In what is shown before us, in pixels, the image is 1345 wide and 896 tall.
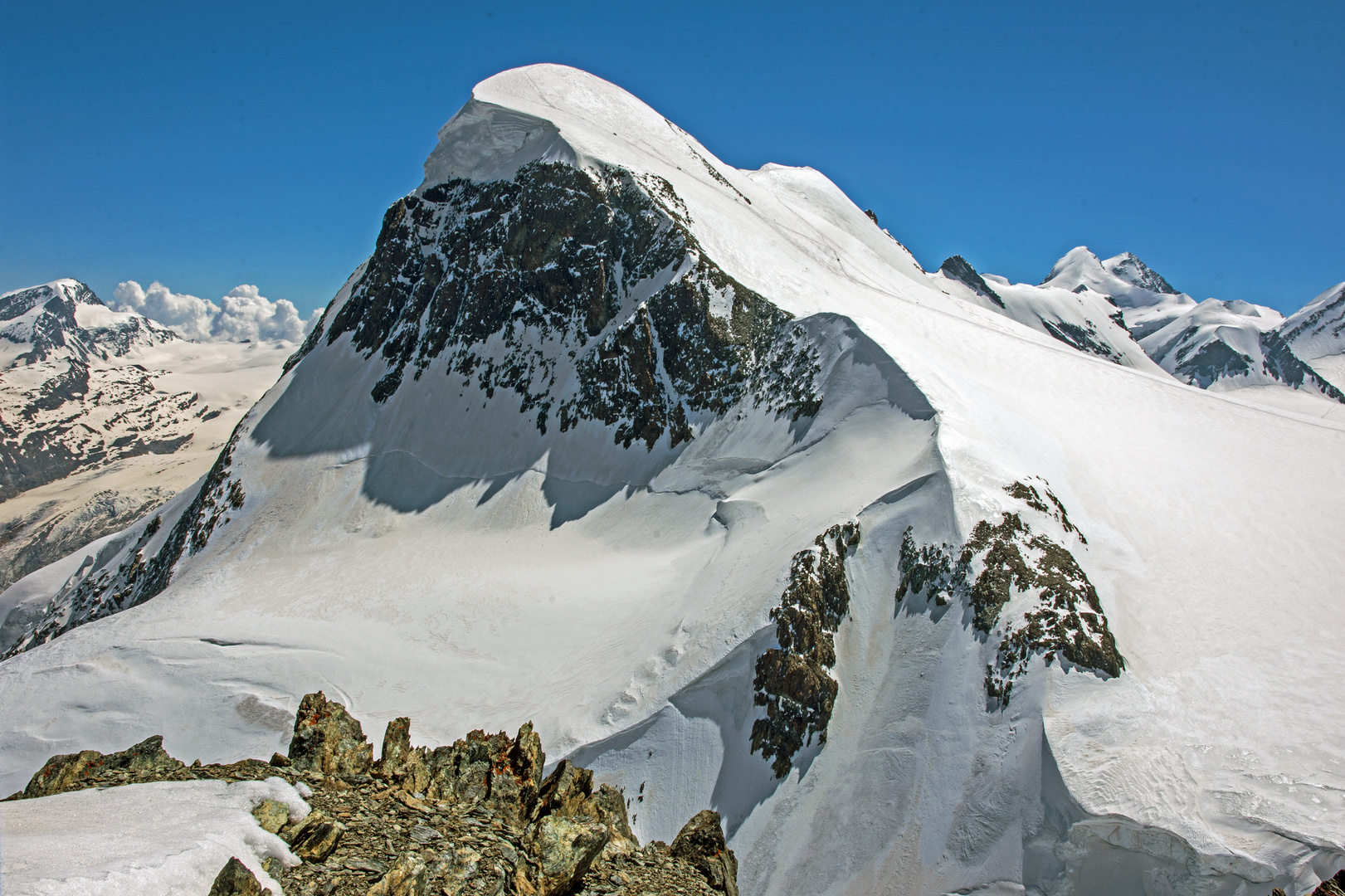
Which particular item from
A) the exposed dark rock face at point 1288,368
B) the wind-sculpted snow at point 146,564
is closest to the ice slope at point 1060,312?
the exposed dark rock face at point 1288,368

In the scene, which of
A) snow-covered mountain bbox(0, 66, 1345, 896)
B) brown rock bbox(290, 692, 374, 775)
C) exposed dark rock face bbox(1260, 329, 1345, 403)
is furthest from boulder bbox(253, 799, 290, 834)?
exposed dark rock face bbox(1260, 329, 1345, 403)

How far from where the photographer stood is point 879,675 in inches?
824

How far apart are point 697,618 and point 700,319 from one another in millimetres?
21357

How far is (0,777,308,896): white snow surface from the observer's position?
6.52m

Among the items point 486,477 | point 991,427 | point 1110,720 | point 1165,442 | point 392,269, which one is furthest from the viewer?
point 392,269

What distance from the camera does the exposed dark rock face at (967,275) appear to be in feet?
381

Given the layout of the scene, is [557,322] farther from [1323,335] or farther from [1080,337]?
[1323,335]

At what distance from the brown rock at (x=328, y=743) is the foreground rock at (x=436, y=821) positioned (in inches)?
0.8

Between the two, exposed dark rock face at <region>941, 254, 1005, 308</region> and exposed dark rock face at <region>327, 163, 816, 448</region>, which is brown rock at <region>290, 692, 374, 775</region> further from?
exposed dark rock face at <region>941, 254, 1005, 308</region>

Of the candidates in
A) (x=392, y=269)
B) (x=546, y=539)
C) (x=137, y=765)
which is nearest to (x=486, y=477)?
(x=546, y=539)

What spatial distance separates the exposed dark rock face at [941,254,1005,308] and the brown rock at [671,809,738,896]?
11818cm

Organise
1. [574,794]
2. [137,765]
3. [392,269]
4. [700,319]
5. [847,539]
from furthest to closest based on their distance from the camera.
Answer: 1. [392,269]
2. [700,319]
3. [847,539]
4. [574,794]
5. [137,765]

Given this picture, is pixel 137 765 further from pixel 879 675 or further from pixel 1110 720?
pixel 1110 720

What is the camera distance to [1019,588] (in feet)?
66.1
